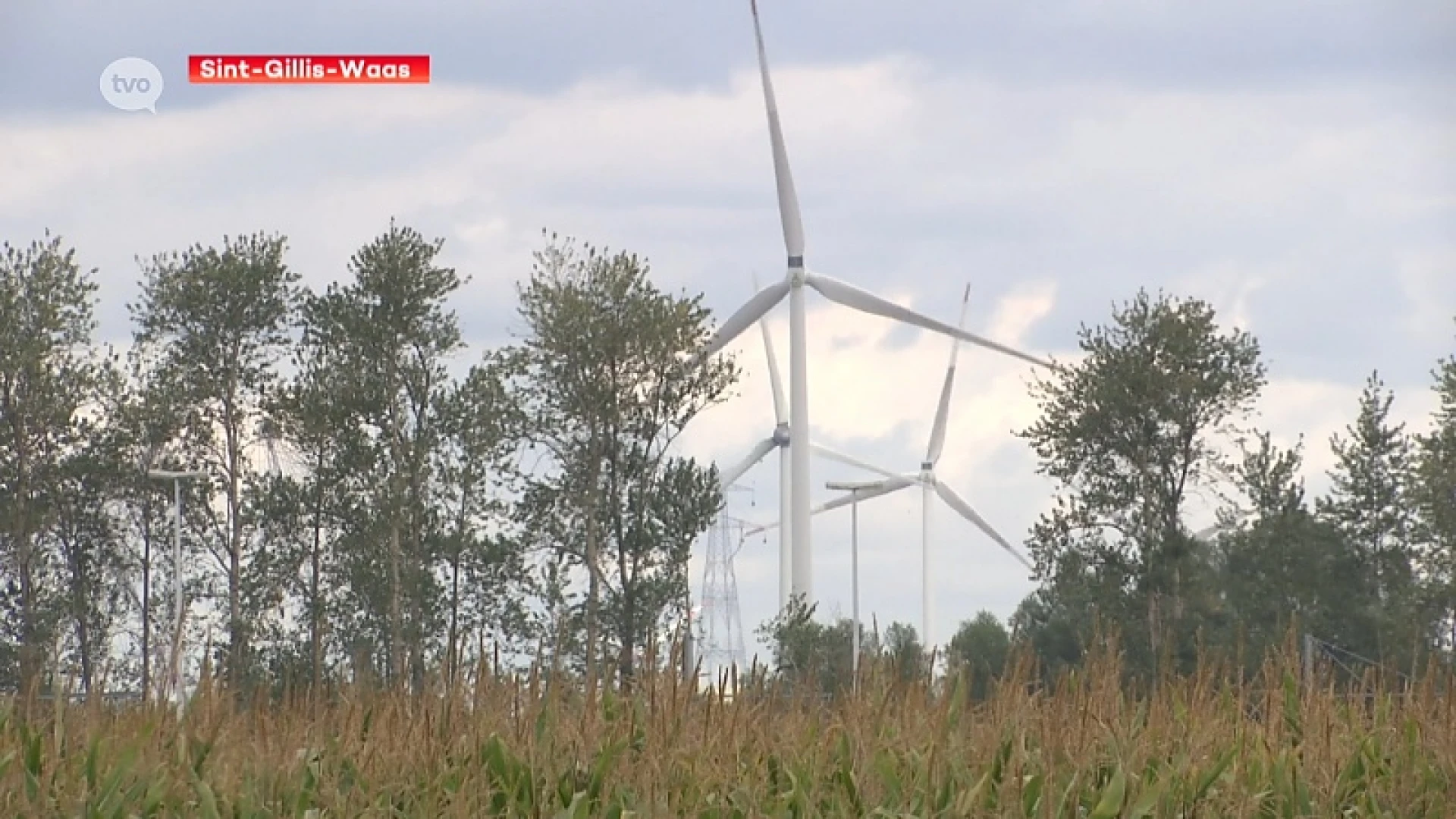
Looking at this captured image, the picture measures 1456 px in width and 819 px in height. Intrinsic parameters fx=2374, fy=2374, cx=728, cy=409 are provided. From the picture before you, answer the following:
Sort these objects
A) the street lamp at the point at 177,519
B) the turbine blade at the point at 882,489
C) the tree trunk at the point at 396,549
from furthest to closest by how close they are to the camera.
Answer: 1. the turbine blade at the point at 882,489
2. the tree trunk at the point at 396,549
3. the street lamp at the point at 177,519

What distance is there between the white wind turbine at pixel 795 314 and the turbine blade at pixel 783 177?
16mm

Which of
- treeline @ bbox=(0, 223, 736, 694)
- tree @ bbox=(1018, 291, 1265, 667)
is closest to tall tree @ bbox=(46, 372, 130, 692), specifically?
treeline @ bbox=(0, 223, 736, 694)

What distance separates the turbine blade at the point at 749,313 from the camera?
5412cm

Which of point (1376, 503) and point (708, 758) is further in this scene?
point (1376, 503)

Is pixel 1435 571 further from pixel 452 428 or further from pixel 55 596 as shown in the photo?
pixel 55 596

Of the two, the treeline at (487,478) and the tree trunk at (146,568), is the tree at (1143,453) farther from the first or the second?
the tree trunk at (146,568)

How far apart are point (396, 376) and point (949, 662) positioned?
40.5 m

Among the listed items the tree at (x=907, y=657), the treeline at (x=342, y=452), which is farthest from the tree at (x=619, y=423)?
the tree at (x=907, y=657)

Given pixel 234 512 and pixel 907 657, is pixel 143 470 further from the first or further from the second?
pixel 907 657

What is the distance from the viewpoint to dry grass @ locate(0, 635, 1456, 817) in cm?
894

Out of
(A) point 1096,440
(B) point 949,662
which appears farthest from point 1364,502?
(B) point 949,662

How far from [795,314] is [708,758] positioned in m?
44.9

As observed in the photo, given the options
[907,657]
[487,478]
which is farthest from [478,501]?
[907,657]

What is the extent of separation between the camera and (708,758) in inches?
366
